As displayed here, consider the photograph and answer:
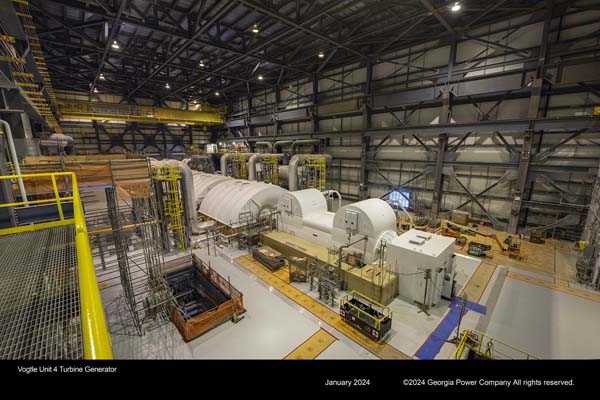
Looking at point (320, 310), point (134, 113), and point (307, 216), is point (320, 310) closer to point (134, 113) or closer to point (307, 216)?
point (307, 216)

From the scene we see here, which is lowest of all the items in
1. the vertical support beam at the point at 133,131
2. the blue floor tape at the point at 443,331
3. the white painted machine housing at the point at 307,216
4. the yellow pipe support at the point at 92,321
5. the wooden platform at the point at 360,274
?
the blue floor tape at the point at 443,331

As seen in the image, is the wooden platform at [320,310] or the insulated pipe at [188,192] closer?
the wooden platform at [320,310]

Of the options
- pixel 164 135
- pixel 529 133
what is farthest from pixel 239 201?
pixel 164 135

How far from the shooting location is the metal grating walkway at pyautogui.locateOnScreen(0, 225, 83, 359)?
2246 mm

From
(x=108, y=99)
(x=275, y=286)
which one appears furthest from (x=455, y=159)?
(x=108, y=99)

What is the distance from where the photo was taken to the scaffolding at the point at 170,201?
1206 cm

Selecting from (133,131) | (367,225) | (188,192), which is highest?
(133,131)

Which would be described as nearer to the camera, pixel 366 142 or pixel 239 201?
pixel 239 201

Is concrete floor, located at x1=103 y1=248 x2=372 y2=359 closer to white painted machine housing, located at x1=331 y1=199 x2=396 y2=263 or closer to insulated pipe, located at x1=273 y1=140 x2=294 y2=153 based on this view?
white painted machine housing, located at x1=331 y1=199 x2=396 y2=263

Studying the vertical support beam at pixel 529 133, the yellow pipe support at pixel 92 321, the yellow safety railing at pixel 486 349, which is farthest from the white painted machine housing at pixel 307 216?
the vertical support beam at pixel 529 133

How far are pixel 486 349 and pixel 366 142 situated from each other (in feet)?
49.5

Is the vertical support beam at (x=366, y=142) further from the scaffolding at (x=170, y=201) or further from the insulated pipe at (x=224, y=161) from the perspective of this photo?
the insulated pipe at (x=224, y=161)

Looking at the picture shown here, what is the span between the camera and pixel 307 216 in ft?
40.0

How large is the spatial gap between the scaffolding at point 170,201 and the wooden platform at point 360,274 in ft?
18.5
